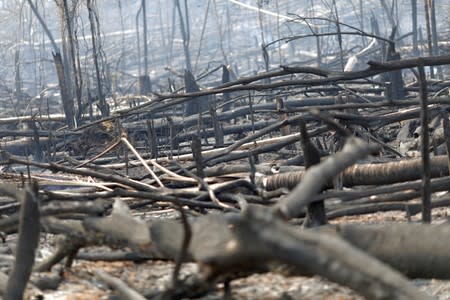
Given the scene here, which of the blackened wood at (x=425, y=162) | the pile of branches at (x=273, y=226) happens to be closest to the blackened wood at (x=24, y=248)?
the pile of branches at (x=273, y=226)

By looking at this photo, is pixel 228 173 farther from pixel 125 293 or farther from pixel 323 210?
pixel 125 293

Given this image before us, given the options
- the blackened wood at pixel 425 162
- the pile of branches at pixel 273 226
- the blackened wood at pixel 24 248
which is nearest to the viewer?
the pile of branches at pixel 273 226

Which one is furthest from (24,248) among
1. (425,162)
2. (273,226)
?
(425,162)

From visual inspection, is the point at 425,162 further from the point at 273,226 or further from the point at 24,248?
the point at 273,226

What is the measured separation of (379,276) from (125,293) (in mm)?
1122

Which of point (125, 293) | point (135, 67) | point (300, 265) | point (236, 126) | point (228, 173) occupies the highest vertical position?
point (300, 265)

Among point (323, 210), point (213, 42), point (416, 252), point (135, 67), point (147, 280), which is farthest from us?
point (213, 42)

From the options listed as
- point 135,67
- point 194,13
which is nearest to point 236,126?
point 135,67

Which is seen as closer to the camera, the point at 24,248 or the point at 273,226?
the point at 273,226

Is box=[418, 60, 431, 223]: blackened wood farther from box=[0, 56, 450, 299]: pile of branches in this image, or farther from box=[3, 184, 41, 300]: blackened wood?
box=[3, 184, 41, 300]: blackened wood

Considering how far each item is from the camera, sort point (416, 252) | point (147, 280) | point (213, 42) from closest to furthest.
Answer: point (416, 252) < point (147, 280) < point (213, 42)

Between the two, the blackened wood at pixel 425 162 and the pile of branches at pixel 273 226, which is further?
the blackened wood at pixel 425 162

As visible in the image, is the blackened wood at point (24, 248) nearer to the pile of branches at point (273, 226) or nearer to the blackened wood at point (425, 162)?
the pile of branches at point (273, 226)

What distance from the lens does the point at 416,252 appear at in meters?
2.86
